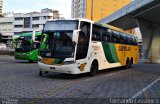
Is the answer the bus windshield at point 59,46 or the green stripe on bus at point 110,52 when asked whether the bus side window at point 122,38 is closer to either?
the green stripe on bus at point 110,52

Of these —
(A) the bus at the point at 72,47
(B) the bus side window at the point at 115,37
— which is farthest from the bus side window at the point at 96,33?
(B) the bus side window at the point at 115,37

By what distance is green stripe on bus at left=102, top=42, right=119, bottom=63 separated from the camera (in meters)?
21.1

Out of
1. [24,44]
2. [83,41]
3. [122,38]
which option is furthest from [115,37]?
[24,44]

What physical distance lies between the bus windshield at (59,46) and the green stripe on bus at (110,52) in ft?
14.5

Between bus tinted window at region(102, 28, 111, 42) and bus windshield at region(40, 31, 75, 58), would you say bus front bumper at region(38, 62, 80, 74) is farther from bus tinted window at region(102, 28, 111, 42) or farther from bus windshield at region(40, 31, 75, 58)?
bus tinted window at region(102, 28, 111, 42)

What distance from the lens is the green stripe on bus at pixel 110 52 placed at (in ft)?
69.2

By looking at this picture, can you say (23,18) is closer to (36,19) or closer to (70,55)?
(36,19)

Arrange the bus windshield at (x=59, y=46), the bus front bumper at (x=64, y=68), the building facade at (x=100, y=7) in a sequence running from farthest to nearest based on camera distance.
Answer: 1. the building facade at (x=100, y=7)
2. the bus windshield at (x=59, y=46)
3. the bus front bumper at (x=64, y=68)

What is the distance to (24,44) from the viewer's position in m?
31.4

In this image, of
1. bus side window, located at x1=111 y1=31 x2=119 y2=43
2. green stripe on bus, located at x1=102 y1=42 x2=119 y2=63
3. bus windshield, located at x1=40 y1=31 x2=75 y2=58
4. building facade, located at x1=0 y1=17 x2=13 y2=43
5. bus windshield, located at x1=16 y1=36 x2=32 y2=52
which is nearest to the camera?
bus windshield, located at x1=40 y1=31 x2=75 y2=58

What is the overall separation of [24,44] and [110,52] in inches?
458

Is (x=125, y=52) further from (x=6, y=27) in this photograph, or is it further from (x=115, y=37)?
(x=6, y=27)

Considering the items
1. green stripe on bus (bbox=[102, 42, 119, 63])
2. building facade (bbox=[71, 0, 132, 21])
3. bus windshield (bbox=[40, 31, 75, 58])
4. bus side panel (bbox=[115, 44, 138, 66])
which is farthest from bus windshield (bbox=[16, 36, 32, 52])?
building facade (bbox=[71, 0, 132, 21])

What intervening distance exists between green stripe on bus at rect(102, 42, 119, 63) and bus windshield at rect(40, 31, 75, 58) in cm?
442
